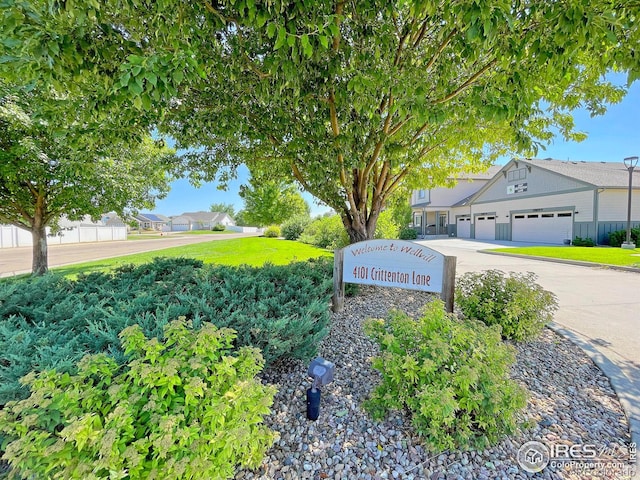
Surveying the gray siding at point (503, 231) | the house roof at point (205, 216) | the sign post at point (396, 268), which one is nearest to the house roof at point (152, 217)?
the house roof at point (205, 216)

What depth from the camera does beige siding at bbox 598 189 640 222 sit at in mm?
16000

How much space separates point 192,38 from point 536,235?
23.4m

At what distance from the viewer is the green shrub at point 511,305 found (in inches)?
148

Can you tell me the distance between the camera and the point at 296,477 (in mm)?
1854

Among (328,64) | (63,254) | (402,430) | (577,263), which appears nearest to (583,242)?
(577,263)

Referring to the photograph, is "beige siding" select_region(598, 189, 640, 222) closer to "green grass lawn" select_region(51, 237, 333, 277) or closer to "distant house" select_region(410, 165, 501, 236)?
"distant house" select_region(410, 165, 501, 236)

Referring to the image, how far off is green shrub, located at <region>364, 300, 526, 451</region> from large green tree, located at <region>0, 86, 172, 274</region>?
444cm

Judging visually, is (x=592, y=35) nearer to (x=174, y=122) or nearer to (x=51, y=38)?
(x=51, y=38)

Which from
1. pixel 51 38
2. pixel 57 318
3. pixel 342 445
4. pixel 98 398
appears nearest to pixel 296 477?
pixel 342 445

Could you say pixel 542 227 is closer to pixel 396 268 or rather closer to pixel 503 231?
pixel 503 231

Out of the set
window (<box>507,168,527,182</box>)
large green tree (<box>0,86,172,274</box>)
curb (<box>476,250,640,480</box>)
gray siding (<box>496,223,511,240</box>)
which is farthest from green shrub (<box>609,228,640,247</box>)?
large green tree (<box>0,86,172,274</box>)

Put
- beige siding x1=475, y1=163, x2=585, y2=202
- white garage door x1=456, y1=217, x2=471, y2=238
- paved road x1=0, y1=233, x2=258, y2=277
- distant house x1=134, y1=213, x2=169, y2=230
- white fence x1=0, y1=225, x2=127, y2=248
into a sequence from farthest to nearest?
distant house x1=134, y1=213, x2=169, y2=230, white garage door x1=456, y1=217, x2=471, y2=238, white fence x1=0, y1=225, x2=127, y2=248, beige siding x1=475, y1=163, x2=585, y2=202, paved road x1=0, y1=233, x2=258, y2=277

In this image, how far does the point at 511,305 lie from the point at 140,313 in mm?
4327

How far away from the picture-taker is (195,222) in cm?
8006
